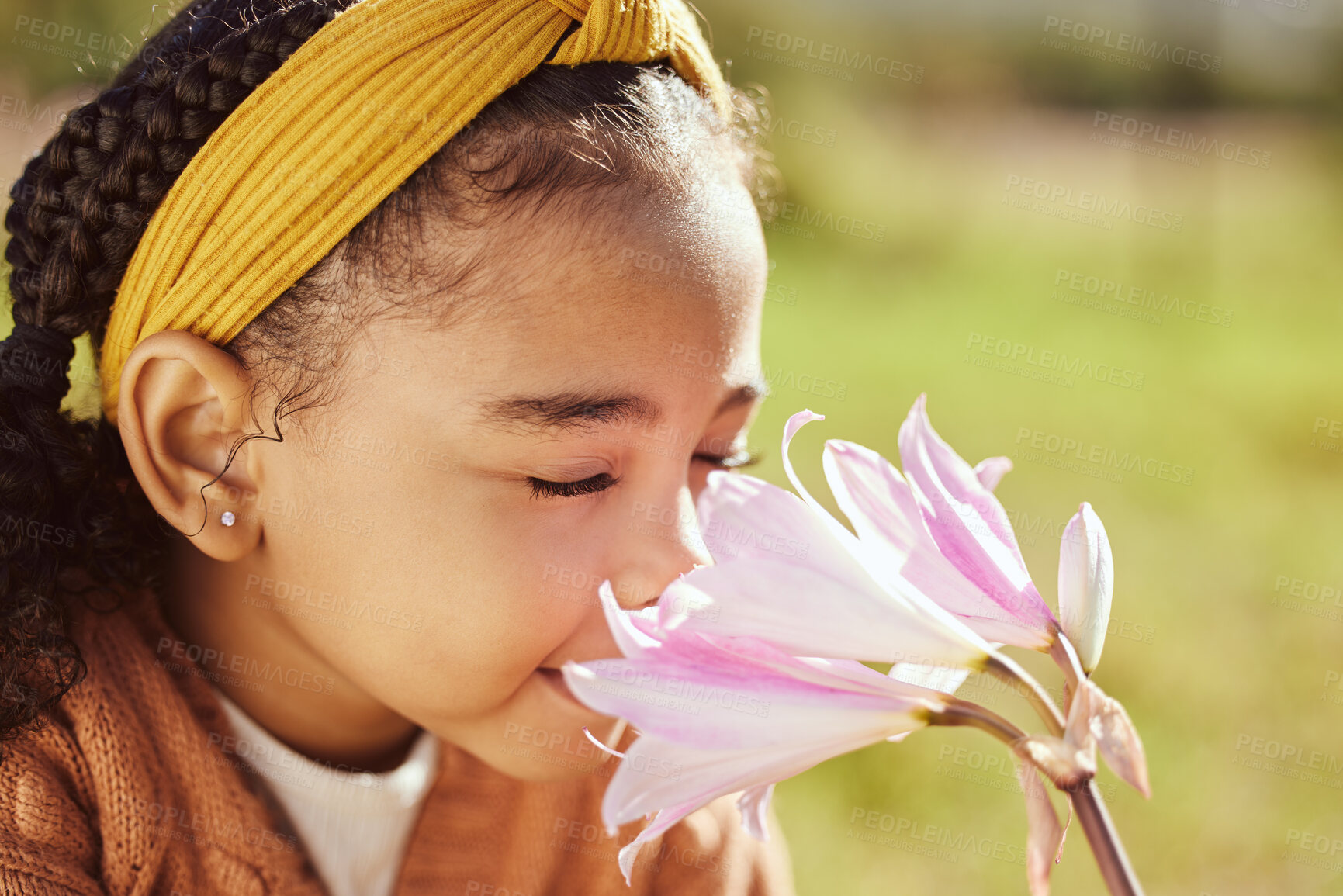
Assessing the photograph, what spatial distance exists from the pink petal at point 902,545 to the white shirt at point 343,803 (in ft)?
2.65

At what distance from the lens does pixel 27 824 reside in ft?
2.95

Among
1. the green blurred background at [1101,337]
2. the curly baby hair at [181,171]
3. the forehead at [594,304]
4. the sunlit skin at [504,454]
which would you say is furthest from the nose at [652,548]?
the green blurred background at [1101,337]

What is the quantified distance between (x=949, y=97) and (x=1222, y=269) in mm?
1935

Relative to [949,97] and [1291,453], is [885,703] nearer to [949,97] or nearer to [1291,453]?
[1291,453]

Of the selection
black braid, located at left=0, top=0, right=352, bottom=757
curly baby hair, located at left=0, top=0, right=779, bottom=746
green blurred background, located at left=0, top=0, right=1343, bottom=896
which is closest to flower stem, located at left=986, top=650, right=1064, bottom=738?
curly baby hair, located at left=0, top=0, right=779, bottom=746

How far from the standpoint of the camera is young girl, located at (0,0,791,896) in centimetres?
90

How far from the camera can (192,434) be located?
3.19 feet

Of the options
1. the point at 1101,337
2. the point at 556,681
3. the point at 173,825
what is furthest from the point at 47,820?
the point at 1101,337

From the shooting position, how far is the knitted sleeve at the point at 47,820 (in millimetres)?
871

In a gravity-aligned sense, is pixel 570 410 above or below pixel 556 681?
above

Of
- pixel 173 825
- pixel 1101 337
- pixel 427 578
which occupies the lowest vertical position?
pixel 1101 337

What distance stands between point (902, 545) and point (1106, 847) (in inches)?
8.1

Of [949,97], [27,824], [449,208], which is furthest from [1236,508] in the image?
[949,97]

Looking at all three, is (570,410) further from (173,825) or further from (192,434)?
(173,825)
